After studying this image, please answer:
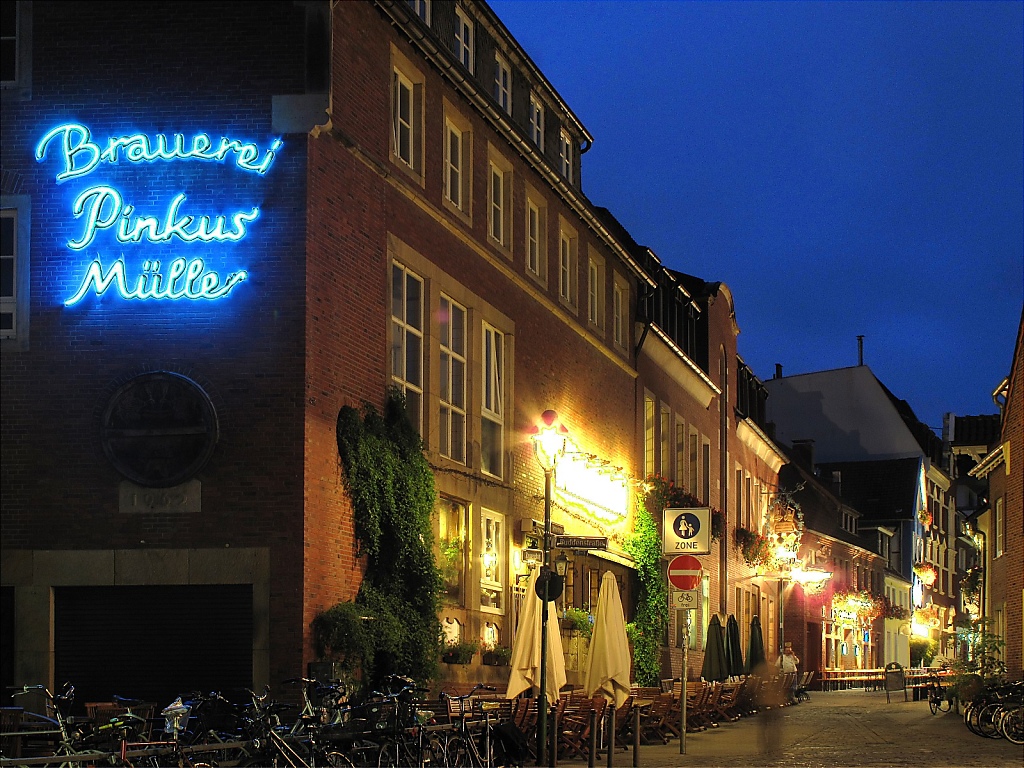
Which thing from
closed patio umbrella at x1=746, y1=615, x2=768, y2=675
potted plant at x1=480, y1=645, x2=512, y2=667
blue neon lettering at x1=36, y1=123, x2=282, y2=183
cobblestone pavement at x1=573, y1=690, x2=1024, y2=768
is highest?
blue neon lettering at x1=36, y1=123, x2=282, y2=183

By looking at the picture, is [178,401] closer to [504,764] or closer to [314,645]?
[314,645]

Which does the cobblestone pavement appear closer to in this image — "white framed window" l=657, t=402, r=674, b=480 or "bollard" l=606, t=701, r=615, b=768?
"bollard" l=606, t=701, r=615, b=768

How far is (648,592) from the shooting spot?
38.5 metres

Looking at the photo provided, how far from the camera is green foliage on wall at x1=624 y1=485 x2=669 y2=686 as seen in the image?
124ft

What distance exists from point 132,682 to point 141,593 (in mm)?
1102

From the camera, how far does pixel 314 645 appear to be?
20312 millimetres

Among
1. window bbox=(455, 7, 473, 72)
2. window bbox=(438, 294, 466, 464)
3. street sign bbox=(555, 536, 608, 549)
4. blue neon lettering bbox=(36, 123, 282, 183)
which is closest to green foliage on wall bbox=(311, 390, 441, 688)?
street sign bbox=(555, 536, 608, 549)

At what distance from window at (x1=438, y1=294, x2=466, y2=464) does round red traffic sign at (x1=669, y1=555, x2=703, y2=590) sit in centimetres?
383

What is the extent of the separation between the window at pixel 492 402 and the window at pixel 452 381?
3.18ft

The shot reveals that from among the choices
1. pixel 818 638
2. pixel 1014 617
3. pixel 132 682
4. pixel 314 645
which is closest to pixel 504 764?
pixel 314 645

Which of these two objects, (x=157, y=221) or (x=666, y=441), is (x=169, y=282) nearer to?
(x=157, y=221)

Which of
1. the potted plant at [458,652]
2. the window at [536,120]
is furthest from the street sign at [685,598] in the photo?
the window at [536,120]

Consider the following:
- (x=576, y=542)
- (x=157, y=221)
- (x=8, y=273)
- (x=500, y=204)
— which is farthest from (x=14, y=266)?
(x=500, y=204)

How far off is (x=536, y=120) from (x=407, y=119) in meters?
8.46
